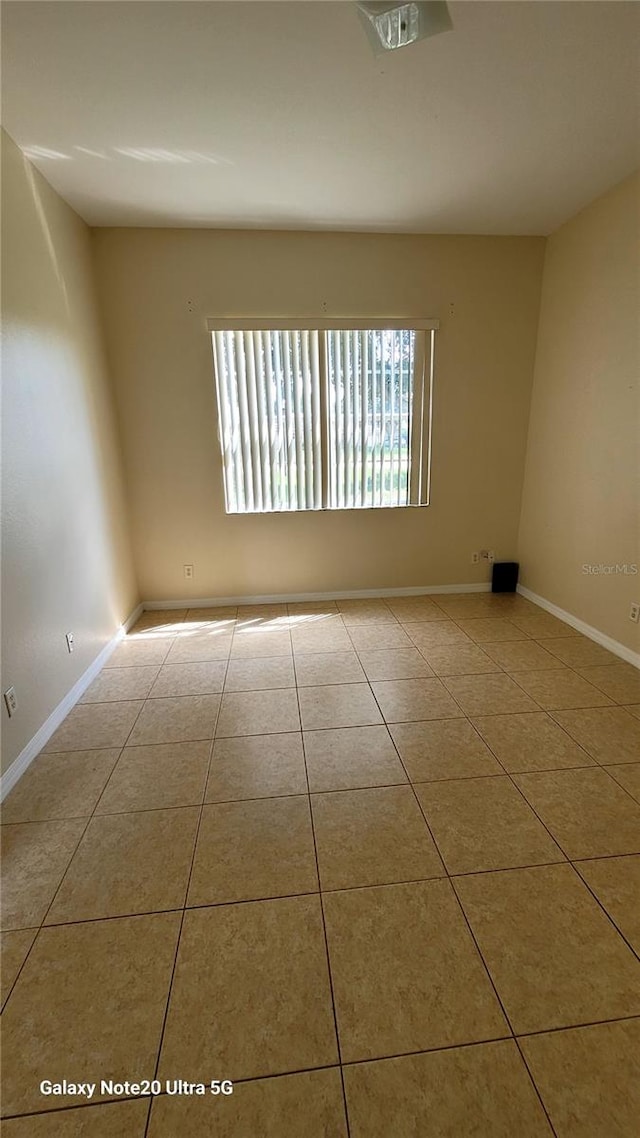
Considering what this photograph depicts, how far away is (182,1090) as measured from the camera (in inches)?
41.4

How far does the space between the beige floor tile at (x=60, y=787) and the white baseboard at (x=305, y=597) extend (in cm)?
184

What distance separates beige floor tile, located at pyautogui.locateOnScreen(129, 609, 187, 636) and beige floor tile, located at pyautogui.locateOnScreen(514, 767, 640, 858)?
2666mm

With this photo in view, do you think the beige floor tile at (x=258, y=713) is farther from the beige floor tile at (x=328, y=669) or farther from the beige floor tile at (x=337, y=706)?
the beige floor tile at (x=328, y=669)

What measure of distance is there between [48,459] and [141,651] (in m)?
1.40

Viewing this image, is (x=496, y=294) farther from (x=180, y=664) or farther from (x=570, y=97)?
(x=180, y=664)

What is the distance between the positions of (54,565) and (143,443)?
4.84 feet

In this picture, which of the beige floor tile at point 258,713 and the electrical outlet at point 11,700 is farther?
the beige floor tile at point 258,713

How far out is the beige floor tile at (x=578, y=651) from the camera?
2.90 meters

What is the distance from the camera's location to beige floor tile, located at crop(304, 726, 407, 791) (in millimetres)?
1956

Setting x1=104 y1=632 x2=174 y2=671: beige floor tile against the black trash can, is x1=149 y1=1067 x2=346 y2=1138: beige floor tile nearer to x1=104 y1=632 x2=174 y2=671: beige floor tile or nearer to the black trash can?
x1=104 y1=632 x2=174 y2=671: beige floor tile

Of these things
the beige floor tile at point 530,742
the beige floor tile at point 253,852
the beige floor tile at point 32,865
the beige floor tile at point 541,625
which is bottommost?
the beige floor tile at point 32,865

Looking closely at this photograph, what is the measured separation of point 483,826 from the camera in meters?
1.71

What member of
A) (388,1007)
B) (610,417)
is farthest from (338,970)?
(610,417)

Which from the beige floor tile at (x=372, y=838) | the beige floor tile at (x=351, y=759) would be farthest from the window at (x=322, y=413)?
the beige floor tile at (x=372, y=838)
